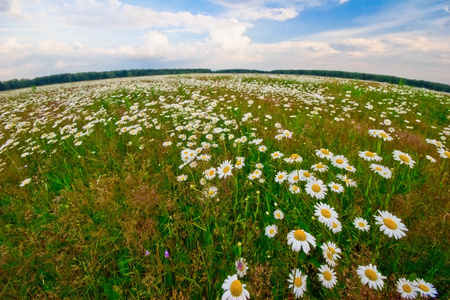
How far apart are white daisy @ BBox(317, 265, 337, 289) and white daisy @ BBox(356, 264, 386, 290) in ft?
0.60

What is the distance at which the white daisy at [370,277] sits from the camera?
4.53 ft

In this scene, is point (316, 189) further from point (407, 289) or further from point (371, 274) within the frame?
point (407, 289)

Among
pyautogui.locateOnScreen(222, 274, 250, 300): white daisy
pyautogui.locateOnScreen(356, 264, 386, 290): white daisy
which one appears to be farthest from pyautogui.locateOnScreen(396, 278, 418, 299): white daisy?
pyautogui.locateOnScreen(222, 274, 250, 300): white daisy

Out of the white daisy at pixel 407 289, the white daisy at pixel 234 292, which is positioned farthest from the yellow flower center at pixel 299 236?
the white daisy at pixel 407 289

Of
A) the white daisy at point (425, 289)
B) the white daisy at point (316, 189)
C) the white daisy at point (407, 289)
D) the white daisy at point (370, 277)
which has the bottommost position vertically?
the white daisy at point (425, 289)

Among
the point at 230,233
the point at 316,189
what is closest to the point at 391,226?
the point at 316,189

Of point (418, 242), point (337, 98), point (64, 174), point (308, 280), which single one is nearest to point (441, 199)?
point (418, 242)

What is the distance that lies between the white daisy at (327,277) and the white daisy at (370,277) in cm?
18

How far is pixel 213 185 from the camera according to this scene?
268 centimetres

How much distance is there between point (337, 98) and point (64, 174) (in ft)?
33.9

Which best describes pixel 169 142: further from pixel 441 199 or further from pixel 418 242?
pixel 441 199

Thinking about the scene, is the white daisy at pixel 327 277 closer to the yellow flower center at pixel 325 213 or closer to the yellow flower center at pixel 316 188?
the yellow flower center at pixel 325 213

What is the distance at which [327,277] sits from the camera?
150 cm

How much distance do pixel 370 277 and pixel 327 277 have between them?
277 mm
